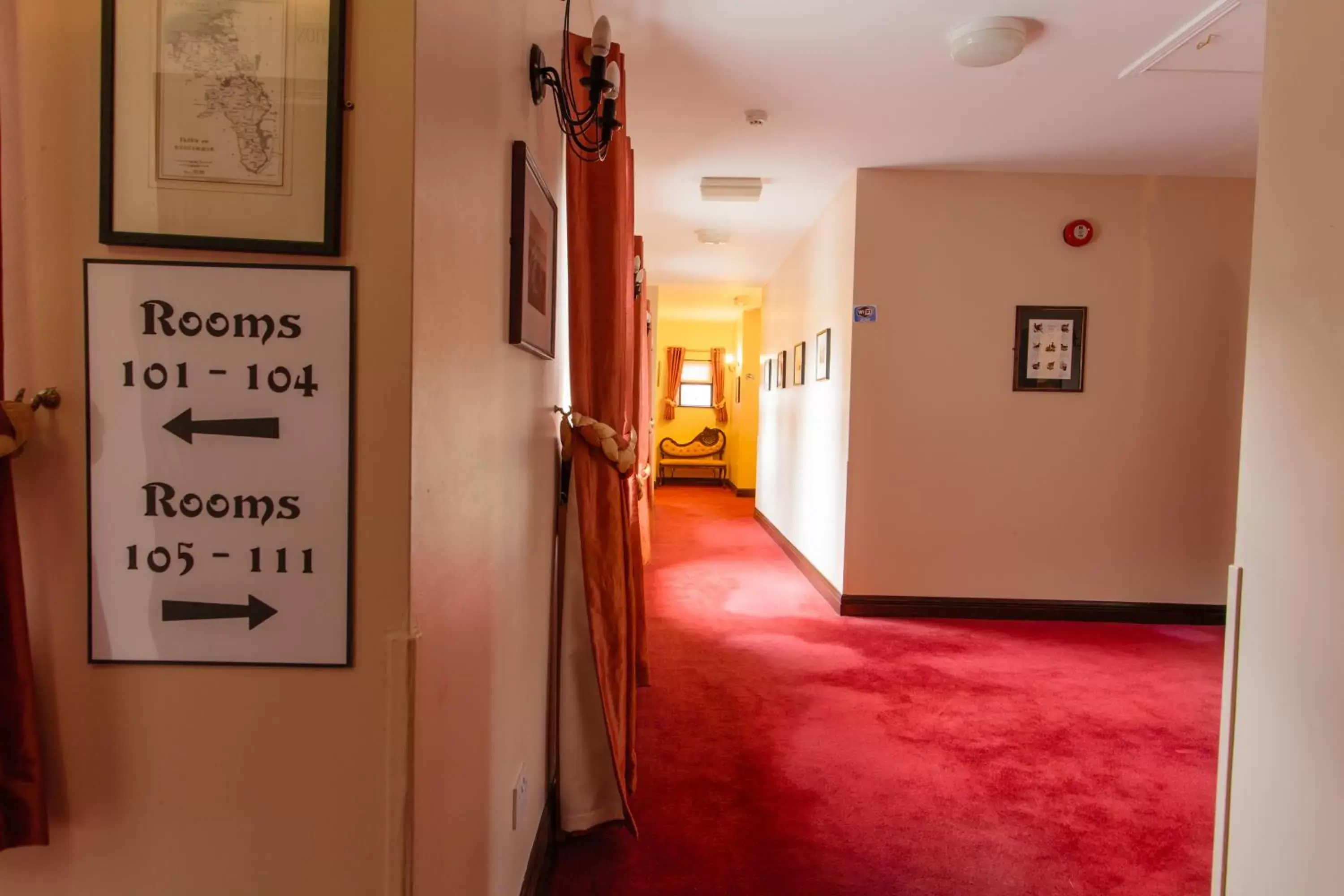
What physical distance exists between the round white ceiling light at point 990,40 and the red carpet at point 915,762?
2.43m

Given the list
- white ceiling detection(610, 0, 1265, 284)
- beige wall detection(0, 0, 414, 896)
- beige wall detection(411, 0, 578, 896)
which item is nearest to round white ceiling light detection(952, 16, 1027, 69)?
white ceiling detection(610, 0, 1265, 284)

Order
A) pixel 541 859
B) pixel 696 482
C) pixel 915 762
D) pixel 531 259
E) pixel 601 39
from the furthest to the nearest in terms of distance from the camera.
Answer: pixel 696 482, pixel 915 762, pixel 541 859, pixel 601 39, pixel 531 259

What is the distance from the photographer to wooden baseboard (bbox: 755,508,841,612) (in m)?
4.14

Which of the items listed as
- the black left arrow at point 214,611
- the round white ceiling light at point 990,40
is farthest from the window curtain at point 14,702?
the round white ceiling light at point 990,40

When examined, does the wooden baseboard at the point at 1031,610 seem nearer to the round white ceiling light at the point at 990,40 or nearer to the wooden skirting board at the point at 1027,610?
the wooden skirting board at the point at 1027,610

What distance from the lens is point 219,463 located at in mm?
817

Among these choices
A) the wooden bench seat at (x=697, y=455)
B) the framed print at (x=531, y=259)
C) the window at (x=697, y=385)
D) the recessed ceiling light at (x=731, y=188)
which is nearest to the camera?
the framed print at (x=531, y=259)

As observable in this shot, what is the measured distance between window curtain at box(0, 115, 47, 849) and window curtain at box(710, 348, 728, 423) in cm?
1022

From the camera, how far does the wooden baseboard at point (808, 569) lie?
4.14 m

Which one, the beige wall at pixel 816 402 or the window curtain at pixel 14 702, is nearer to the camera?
the window curtain at pixel 14 702

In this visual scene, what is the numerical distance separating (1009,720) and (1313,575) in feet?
5.51

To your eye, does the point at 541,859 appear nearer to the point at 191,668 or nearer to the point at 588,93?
the point at 191,668

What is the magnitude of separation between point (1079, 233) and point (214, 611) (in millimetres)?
4369

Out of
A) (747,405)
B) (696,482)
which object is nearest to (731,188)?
(747,405)
